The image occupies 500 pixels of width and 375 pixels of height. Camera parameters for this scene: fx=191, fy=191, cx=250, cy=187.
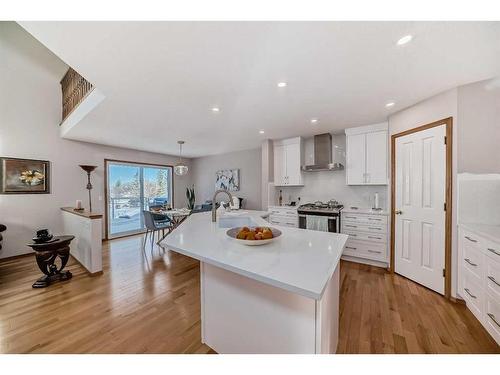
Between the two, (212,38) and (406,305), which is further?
(406,305)

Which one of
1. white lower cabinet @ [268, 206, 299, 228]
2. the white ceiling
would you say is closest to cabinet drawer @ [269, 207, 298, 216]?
white lower cabinet @ [268, 206, 299, 228]

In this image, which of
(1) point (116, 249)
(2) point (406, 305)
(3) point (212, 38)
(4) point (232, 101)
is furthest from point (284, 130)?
(1) point (116, 249)

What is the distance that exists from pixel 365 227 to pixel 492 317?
165 cm

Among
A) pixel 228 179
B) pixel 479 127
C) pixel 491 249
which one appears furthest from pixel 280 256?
pixel 228 179

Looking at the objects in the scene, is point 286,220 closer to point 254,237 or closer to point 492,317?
point 492,317

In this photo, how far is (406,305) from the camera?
203 centimetres

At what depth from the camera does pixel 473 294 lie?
5.74 feet

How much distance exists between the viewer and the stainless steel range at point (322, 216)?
3.29 meters

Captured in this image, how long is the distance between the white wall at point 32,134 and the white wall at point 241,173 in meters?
3.10

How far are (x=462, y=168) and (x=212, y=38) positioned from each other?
274cm

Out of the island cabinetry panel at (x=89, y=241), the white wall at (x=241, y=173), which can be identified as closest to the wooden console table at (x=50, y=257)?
the island cabinetry panel at (x=89, y=241)

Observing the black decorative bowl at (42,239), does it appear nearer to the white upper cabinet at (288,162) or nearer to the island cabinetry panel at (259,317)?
the island cabinetry panel at (259,317)

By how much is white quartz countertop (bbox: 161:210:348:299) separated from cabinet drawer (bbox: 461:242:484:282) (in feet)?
4.34
